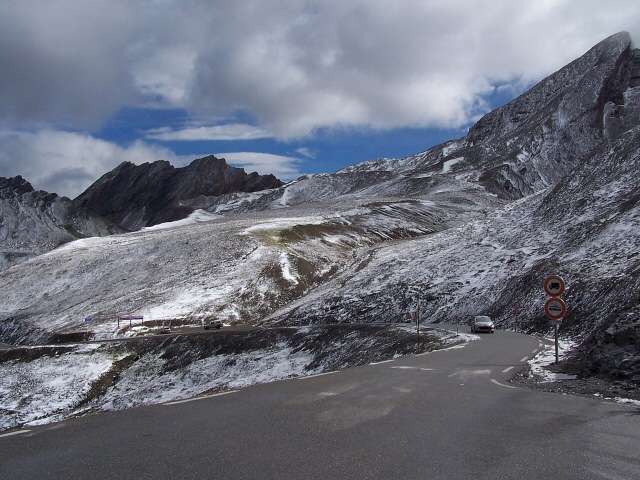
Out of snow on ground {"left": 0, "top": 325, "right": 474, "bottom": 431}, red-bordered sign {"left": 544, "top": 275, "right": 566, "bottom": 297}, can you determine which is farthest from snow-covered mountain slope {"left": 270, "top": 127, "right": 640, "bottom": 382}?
red-bordered sign {"left": 544, "top": 275, "right": 566, "bottom": 297}

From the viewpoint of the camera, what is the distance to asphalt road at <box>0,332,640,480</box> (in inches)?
246

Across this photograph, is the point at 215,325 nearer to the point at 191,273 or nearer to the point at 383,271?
the point at 383,271

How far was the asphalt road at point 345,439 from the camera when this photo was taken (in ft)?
20.5

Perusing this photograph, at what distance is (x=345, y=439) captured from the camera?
24.3ft

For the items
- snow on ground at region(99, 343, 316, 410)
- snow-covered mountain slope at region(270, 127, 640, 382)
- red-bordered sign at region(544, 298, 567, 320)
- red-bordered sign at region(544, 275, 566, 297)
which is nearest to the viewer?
red-bordered sign at region(544, 298, 567, 320)

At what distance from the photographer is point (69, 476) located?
603cm

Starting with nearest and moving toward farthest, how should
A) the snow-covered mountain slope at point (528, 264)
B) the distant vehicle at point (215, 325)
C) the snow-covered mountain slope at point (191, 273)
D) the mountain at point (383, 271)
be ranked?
1. the snow-covered mountain slope at point (528, 264)
2. the mountain at point (383, 271)
3. the distant vehicle at point (215, 325)
4. the snow-covered mountain slope at point (191, 273)

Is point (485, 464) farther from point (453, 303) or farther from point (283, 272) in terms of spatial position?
point (283, 272)

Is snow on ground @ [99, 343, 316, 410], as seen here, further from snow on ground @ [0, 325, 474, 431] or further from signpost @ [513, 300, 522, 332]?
signpost @ [513, 300, 522, 332]

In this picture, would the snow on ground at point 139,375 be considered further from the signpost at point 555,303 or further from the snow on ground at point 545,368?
the signpost at point 555,303

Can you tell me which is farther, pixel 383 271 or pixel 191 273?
pixel 191 273

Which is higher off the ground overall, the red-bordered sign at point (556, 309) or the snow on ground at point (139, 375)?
the red-bordered sign at point (556, 309)

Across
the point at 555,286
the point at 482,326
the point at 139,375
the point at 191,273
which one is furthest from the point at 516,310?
the point at 191,273

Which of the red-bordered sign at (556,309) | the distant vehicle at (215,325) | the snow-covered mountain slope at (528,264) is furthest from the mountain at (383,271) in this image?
the distant vehicle at (215,325)
